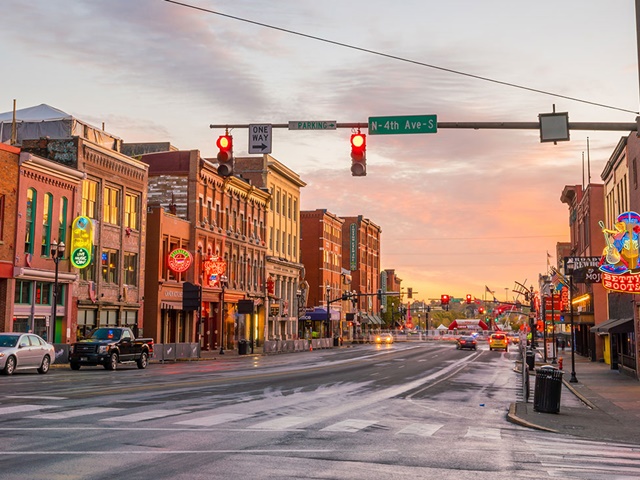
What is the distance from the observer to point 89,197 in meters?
49.0

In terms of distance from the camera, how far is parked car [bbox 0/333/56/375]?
94.0 ft

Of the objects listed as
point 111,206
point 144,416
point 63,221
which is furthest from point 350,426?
point 111,206

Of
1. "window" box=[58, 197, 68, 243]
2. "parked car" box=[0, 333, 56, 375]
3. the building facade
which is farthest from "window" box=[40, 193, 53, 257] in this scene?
the building facade

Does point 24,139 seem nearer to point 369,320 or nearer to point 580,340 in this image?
point 580,340

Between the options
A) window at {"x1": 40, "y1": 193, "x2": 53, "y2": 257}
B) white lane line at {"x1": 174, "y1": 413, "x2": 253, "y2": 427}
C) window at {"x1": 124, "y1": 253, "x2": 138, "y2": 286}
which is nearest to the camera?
white lane line at {"x1": 174, "y1": 413, "x2": 253, "y2": 427}

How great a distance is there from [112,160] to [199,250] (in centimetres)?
1482

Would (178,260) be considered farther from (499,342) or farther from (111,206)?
(499,342)

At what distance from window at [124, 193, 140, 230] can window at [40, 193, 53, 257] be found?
855 centimetres

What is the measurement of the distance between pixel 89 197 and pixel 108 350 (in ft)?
55.7

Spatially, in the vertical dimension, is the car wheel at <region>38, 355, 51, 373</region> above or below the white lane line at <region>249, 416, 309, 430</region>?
above

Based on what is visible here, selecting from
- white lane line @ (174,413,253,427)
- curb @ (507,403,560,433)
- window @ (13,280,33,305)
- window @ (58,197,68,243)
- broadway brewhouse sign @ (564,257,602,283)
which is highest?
window @ (58,197,68,243)

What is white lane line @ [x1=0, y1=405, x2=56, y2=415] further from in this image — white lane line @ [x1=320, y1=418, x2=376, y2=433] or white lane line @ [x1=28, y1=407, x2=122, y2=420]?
white lane line @ [x1=320, y1=418, x2=376, y2=433]

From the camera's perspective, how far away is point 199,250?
210 ft

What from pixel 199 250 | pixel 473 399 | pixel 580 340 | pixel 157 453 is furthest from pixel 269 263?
pixel 157 453
